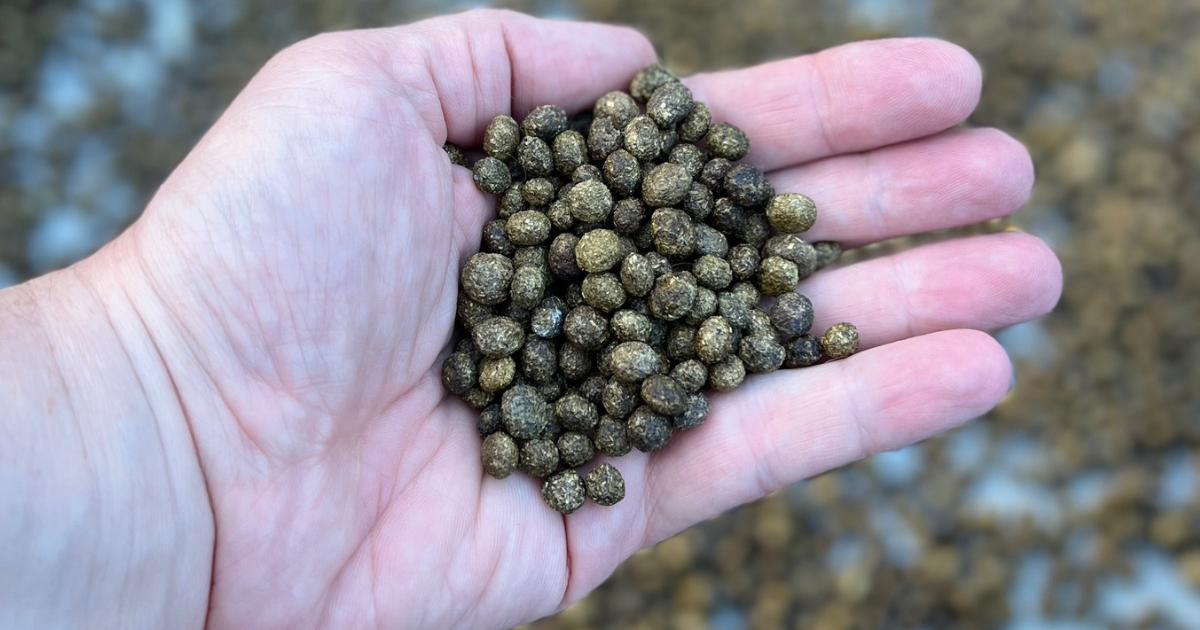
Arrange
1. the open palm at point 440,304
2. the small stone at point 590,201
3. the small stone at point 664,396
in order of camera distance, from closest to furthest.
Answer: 1. the open palm at point 440,304
2. the small stone at point 664,396
3. the small stone at point 590,201

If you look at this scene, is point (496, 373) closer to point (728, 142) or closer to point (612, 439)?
point (612, 439)

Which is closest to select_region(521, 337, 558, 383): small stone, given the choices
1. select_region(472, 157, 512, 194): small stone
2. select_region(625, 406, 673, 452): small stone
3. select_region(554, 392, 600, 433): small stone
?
select_region(554, 392, 600, 433): small stone

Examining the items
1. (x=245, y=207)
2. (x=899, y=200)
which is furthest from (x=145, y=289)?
(x=899, y=200)

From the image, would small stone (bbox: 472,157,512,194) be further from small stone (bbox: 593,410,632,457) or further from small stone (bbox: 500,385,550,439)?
small stone (bbox: 593,410,632,457)

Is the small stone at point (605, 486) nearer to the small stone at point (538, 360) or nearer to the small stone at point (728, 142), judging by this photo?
the small stone at point (538, 360)

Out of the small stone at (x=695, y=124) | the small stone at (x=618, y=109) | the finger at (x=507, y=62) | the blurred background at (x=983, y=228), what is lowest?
the blurred background at (x=983, y=228)

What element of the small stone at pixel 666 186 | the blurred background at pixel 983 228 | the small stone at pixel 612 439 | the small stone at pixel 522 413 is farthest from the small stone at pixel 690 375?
the blurred background at pixel 983 228

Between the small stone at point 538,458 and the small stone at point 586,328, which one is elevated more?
the small stone at point 586,328
